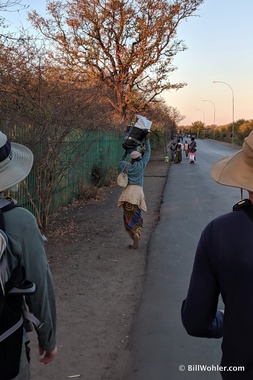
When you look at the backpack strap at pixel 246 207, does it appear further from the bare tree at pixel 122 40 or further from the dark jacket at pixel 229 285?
the bare tree at pixel 122 40

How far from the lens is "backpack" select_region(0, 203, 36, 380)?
179 centimetres

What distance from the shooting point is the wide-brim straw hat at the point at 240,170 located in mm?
1694

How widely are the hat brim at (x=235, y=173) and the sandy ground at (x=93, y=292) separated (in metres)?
2.30

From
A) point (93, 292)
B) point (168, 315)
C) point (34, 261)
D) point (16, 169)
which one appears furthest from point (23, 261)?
point (93, 292)

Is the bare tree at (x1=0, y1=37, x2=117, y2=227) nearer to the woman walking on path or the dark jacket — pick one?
the woman walking on path

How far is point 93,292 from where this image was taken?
524 cm

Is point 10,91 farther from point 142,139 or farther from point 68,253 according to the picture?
point 68,253

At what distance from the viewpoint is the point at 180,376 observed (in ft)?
11.1

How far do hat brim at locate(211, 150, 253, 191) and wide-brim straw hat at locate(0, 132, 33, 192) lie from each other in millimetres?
943

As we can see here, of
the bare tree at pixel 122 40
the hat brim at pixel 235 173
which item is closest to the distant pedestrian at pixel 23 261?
the hat brim at pixel 235 173

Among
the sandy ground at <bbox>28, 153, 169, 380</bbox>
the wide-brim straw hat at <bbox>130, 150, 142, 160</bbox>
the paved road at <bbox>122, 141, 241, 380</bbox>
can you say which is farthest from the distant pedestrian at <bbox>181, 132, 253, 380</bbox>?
the wide-brim straw hat at <bbox>130, 150, 142, 160</bbox>

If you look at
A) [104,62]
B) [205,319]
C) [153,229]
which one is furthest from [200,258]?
[104,62]

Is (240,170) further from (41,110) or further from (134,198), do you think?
(41,110)

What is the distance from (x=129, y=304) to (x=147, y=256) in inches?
75.0
